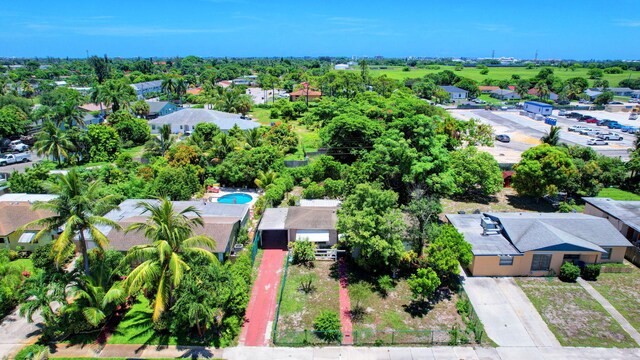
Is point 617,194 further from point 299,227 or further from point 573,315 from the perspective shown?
point 299,227

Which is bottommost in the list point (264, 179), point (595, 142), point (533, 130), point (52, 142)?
point (264, 179)

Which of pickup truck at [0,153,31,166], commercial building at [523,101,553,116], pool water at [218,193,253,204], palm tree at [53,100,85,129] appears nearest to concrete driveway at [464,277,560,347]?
pool water at [218,193,253,204]

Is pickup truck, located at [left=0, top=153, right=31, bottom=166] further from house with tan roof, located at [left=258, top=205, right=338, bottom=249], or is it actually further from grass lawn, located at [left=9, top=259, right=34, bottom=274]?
house with tan roof, located at [left=258, top=205, right=338, bottom=249]

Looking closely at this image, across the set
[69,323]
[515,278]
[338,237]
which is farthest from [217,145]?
[515,278]

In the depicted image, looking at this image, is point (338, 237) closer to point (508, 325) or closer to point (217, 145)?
point (508, 325)

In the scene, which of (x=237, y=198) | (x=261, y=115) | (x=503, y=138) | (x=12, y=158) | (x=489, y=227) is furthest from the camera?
(x=261, y=115)

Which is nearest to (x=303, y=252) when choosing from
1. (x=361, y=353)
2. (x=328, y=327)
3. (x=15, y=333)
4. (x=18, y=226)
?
(x=328, y=327)
